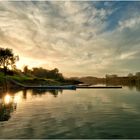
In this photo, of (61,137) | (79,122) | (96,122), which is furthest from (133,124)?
(61,137)

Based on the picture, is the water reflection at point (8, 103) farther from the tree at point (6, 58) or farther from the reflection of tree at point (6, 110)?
the tree at point (6, 58)

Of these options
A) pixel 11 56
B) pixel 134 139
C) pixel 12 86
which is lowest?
pixel 134 139

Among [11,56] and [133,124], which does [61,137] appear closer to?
[133,124]

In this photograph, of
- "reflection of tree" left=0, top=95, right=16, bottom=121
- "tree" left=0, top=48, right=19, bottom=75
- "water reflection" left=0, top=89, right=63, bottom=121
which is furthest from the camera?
"tree" left=0, top=48, right=19, bottom=75

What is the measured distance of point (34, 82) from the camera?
168250mm

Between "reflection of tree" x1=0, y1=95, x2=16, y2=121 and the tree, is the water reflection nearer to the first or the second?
"reflection of tree" x1=0, y1=95, x2=16, y2=121

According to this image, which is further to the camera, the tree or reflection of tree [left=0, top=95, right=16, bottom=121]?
the tree

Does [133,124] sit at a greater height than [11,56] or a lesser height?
lesser

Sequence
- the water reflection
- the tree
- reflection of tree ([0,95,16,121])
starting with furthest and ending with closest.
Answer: the tree, the water reflection, reflection of tree ([0,95,16,121])

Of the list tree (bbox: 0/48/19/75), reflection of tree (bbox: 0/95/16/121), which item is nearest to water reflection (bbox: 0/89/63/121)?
reflection of tree (bbox: 0/95/16/121)

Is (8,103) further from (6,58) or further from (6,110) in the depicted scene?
(6,58)

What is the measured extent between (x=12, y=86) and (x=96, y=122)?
10686 cm

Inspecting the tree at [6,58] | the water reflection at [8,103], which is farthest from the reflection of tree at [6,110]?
the tree at [6,58]

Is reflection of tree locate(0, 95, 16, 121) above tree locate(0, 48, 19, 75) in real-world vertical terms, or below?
below
